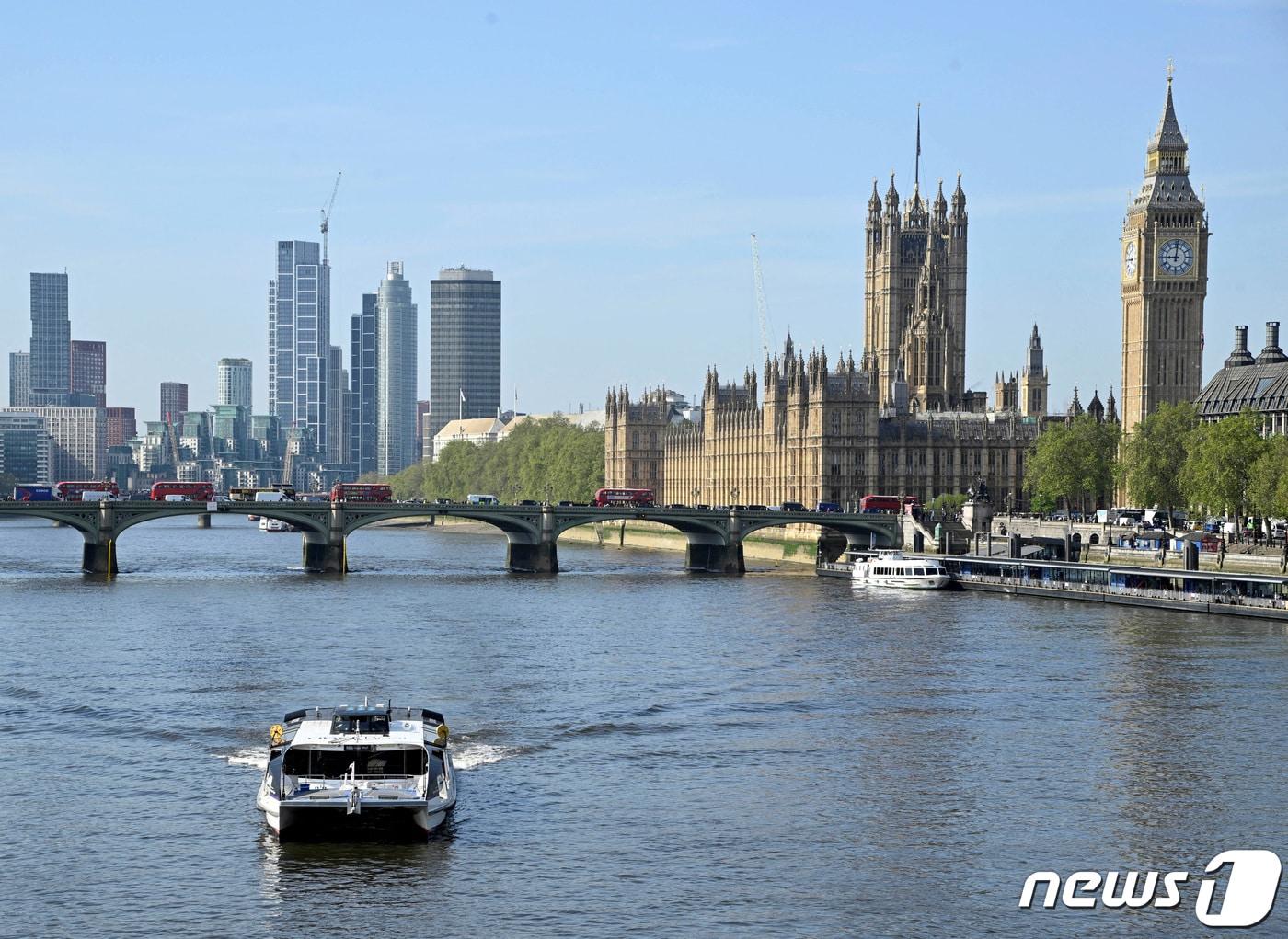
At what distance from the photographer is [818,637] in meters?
96.8

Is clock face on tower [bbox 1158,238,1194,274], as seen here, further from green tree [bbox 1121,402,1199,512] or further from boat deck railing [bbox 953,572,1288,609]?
boat deck railing [bbox 953,572,1288,609]

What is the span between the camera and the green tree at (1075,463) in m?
173

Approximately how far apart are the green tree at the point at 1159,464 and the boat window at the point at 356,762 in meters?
107

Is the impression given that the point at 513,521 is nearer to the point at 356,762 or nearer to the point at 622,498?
the point at 622,498

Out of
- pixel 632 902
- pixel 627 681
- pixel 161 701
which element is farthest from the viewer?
pixel 627 681

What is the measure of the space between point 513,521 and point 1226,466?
2046 inches

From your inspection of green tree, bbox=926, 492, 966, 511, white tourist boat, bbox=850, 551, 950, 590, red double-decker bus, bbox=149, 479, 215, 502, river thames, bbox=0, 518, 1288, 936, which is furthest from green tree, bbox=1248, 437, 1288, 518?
red double-decker bus, bbox=149, 479, 215, 502

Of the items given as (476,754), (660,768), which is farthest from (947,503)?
(660,768)

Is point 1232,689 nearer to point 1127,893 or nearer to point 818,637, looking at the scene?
point 818,637

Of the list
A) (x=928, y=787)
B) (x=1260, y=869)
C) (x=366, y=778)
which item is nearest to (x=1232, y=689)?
(x=928, y=787)

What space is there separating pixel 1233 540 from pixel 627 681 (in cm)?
7216

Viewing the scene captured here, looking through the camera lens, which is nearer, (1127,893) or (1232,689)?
(1127,893)

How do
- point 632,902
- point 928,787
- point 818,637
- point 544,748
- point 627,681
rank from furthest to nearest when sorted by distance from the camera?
1. point 818,637
2. point 627,681
3. point 544,748
4. point 928,787
5. point 632,902

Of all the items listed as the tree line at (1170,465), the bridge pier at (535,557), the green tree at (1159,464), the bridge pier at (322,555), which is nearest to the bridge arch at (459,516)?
the bridge pier at (535,557)
